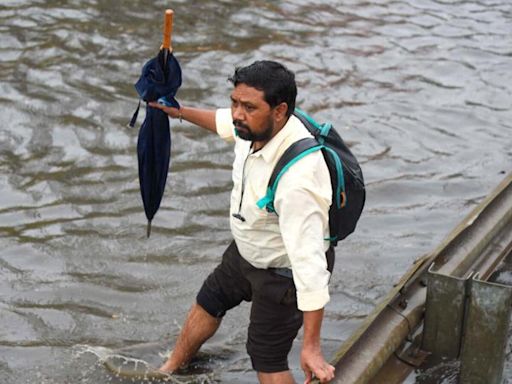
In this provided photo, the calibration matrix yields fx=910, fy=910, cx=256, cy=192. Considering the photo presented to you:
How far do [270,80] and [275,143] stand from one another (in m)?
0.32

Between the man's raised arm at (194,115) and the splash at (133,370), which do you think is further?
the splash at (133,370)

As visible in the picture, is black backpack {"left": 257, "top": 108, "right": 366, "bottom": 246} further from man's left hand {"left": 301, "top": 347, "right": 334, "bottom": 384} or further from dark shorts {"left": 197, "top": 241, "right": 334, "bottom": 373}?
man's left hand {"left": 301, "top": 347, "right": 334, "bottom": 384}

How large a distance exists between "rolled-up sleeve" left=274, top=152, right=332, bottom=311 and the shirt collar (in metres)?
0.17

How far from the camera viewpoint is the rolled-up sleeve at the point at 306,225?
163 inches

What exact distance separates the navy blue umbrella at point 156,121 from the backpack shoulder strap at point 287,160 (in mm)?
1005

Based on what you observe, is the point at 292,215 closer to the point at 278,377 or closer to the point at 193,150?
the point at 278,377

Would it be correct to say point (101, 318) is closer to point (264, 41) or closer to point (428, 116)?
point (428, 116)

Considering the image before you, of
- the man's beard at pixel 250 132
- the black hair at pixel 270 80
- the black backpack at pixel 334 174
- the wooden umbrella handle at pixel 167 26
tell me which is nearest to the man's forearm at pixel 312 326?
the black backpack at pixel 334 174

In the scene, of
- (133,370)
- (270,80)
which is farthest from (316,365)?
(133,370)

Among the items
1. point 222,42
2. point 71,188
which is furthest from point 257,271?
point 222,42

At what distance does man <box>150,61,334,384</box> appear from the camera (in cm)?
417

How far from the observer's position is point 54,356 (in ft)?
18.7

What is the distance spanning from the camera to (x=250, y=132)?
430 centimetres

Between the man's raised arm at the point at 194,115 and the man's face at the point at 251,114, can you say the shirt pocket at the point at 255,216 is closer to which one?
the man's face at the point at 251,114
